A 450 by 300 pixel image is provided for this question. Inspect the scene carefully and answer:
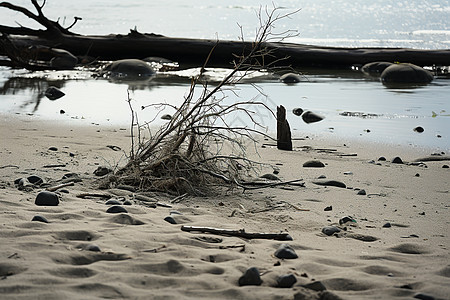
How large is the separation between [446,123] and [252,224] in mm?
6185

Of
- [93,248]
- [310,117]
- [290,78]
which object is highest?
[290,78]

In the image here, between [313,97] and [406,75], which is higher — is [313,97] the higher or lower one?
the lower one

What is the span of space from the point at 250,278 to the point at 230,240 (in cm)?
74

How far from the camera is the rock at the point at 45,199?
4.68 meters

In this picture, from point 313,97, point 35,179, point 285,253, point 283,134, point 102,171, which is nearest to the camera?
point 285,253

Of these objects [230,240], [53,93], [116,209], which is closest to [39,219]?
[116,209]

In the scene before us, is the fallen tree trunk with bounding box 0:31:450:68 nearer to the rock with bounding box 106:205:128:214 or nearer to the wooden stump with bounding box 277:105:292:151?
the wooden stump with bounding box 277:105:292:151

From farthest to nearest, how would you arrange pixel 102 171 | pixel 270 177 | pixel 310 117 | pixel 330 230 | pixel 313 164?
pixel 310 117 < pixel 313 164 < pixel 270 177 < pixel 102 171 < pixel 330 230

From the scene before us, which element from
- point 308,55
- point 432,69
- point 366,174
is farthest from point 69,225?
point 432,69

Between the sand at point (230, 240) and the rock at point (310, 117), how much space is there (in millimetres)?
3296

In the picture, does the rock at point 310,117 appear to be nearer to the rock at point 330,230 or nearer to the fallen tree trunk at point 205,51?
the rock at point 330,230

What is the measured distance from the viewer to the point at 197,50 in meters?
18.6

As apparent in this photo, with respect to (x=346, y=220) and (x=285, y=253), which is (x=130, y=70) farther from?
(x=285, y=253)

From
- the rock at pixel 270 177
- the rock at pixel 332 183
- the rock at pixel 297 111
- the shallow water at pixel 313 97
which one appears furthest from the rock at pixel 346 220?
the rock at pixel 297 111
